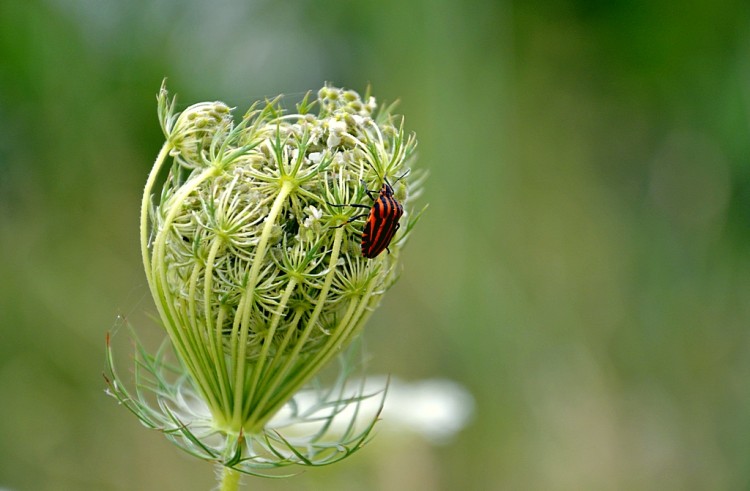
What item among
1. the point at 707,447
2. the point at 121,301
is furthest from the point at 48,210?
the point at 707,447

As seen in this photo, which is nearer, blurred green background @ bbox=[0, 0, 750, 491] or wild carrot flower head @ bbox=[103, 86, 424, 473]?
wild carrot flower head @ bbox=[103, 86, 424, 473]

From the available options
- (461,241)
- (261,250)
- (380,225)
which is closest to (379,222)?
(380,225)

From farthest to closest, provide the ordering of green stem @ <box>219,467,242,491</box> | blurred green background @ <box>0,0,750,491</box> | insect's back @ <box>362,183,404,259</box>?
blurred green background @ <box>0,0,750,491</box> → green stem @ <box>219,467,242,491</box> → insect's back @ <box>362,183,404,259</box>

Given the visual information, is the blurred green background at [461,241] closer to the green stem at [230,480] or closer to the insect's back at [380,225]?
the green stem at [230,480]

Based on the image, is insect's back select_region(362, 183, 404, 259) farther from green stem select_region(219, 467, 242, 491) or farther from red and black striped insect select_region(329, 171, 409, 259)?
green stem select_region(219, 467, 242, 491)

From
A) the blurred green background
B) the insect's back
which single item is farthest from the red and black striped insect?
the blurred green background
